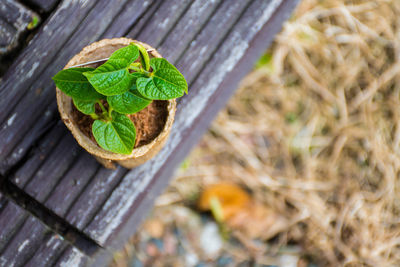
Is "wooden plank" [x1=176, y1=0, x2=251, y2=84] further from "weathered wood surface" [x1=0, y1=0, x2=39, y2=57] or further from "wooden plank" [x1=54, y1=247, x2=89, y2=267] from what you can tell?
"wooden plank" [x1=54, y1=247, x2=89, y2=267]

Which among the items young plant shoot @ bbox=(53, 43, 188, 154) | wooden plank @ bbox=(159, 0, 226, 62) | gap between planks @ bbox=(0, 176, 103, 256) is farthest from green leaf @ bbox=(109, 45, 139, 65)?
gap between planks @ bbox=(0, 176, 103, 256)

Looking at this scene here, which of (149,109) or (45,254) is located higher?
(149,109)

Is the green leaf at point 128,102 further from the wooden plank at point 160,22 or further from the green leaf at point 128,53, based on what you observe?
the wooden plank at point 160,22

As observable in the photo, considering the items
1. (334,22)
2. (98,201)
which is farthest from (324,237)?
(98,201)

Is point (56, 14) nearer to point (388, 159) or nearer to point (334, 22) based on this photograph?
point (334, 22)

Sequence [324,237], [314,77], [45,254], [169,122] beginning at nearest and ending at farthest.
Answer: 1. [169,122]
2. [45,254]
3. [324,237]
4. [314,77]

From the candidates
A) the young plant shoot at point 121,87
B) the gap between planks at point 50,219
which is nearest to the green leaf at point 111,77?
the young plant shoot at point 121,87
